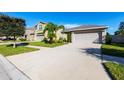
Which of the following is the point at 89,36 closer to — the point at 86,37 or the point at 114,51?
the point at 86,37

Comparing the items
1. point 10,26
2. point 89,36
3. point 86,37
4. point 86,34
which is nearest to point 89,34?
point 89,36

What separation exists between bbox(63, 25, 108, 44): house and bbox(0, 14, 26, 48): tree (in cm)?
1030

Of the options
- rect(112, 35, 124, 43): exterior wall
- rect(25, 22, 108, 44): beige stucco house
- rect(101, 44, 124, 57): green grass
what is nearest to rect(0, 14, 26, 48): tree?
rect(101, 44, 124, 57): green grass

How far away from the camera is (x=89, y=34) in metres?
22.5

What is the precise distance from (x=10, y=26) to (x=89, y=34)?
1233 cm

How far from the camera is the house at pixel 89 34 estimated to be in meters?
21.1

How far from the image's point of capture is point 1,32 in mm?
16297

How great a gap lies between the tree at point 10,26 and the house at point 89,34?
10.3 meters

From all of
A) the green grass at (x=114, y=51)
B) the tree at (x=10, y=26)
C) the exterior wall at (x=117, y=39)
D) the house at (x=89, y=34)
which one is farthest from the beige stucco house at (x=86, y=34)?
the tree at (x=10, y=26)
